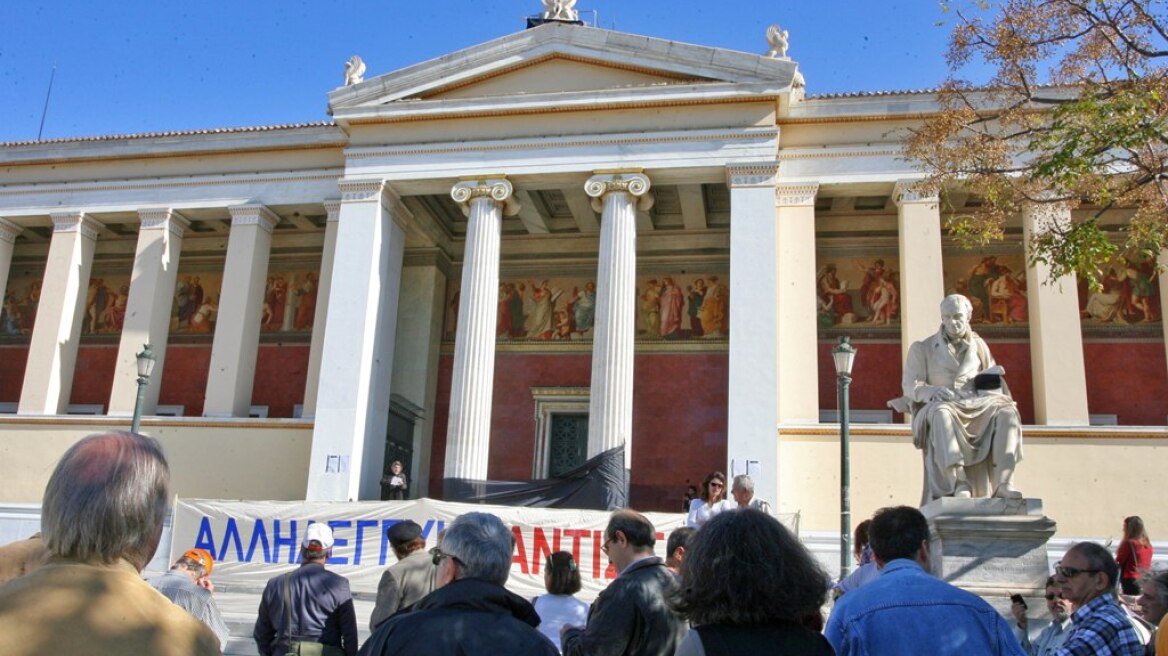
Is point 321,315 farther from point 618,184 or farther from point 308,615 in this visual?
point 308,615

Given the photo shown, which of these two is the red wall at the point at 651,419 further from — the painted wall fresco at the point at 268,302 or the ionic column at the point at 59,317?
the ionic column at the point at 59,317

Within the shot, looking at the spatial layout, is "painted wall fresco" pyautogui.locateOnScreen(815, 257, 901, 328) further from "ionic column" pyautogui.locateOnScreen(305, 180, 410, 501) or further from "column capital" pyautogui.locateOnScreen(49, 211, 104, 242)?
"column capital" pyautogui.locateOnScreen(49, 211, 104, 242)

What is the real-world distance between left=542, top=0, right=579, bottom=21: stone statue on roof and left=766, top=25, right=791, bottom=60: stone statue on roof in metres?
4.58

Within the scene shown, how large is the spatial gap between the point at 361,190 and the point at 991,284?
1439cm

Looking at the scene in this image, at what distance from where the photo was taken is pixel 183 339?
25359 millimetres

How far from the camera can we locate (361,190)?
20.9 m

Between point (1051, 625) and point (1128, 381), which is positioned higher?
point (1128, 381)

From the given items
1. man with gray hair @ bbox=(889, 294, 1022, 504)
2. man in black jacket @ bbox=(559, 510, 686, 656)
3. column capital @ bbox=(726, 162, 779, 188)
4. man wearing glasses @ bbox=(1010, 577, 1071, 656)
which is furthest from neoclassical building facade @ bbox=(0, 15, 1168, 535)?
man in black jacket @ bbox=(559, 510, 686, 656)

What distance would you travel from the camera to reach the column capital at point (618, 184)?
19547 mm

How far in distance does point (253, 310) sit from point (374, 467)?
4.90m

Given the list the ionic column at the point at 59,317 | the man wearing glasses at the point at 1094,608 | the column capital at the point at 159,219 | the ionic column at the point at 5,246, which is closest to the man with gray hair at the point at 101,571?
the man wearing glasses at the point at 1094,608

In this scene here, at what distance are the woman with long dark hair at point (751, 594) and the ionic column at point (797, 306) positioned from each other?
1597 centimetres

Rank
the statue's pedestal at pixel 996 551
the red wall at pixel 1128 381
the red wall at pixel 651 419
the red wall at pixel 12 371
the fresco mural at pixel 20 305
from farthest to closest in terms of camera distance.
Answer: the fresco mural at pixel 20 305
the red wall at pixel 12 371
the red wall at pixel 651 419
the red wall at pixel 1128 381
the statue's pedestal at pixel 996 551

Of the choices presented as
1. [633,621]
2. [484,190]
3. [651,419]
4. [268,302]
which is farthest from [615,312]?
[633,621]
